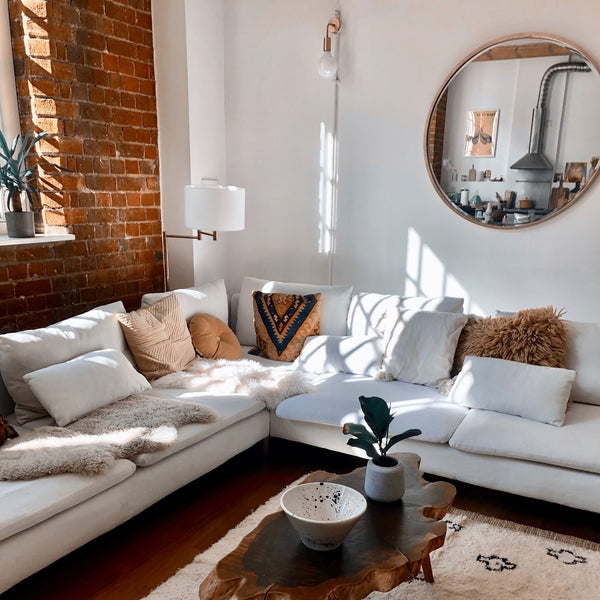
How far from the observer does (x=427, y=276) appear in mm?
3570

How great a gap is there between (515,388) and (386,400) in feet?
1.99

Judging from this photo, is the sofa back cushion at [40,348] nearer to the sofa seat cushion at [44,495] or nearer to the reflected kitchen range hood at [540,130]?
the sofa seat cushion at [44,495]

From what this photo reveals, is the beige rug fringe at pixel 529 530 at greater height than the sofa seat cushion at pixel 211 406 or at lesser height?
lesser

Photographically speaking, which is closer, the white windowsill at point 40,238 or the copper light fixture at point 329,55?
the white windowsill at point 40,238

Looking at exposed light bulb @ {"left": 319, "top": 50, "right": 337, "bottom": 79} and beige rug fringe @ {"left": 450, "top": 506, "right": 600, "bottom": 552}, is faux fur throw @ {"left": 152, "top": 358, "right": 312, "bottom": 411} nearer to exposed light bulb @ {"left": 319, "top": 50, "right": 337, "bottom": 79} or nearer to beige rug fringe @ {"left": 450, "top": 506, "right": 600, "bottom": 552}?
beige rug fringe @ {"left": 450, "top": 506, "right": 600, "bottom": 552}

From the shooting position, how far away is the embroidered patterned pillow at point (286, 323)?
11.1ft

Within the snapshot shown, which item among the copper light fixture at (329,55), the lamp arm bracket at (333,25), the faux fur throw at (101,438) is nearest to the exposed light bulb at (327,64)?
the copper light fixture at (329,55)

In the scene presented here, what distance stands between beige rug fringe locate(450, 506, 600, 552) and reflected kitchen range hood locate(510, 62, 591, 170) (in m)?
1.91

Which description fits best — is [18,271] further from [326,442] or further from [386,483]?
[386,483]

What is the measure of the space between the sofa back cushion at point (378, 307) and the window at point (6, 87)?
82.8 inches

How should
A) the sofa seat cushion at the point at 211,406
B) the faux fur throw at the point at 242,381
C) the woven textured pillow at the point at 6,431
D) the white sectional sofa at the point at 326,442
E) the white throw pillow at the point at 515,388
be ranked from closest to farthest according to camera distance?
the white sectional sofa at the point at 326,442 → the woven textured pillow at the point at 6,431 → the sofa seat cushion at the point at 211,406 → the white throw pillow at the point at 515,388 → the faux fur throw at the point at 242,381

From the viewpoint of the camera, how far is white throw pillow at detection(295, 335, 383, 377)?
3.11m

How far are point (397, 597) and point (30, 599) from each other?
1.28 meters

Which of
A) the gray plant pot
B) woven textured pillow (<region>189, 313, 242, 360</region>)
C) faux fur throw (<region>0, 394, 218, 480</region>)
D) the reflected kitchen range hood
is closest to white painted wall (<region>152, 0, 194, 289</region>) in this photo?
woven textured pillow (<region>189, 313, 242, 360</region>)
